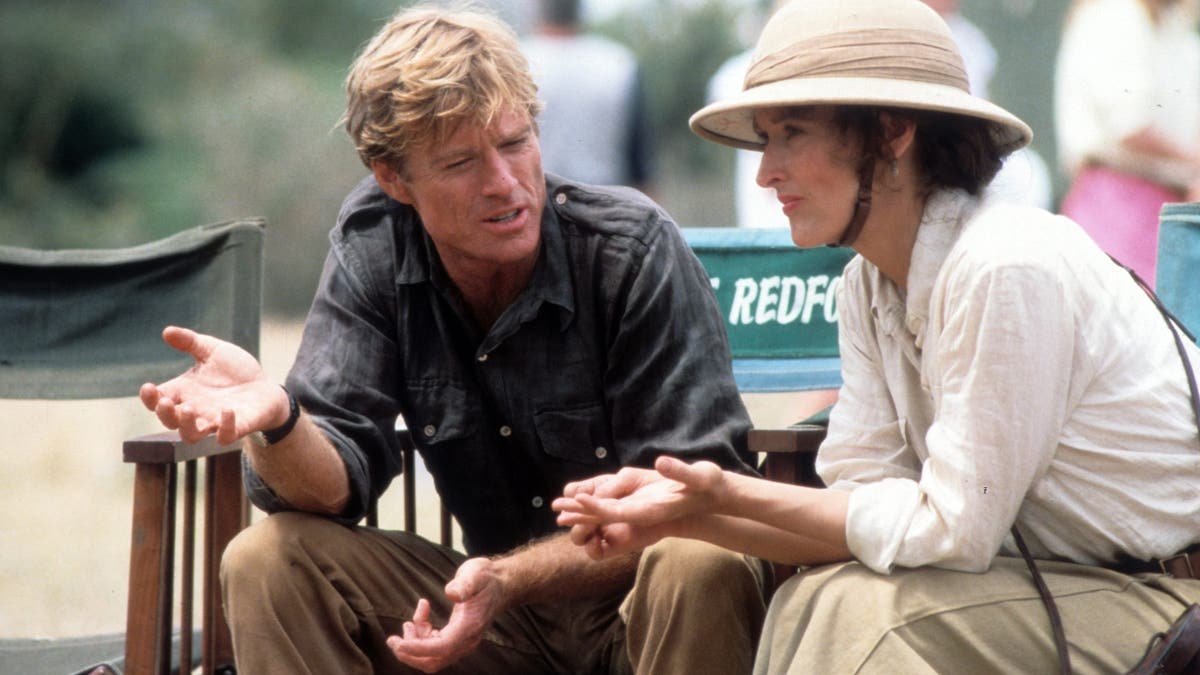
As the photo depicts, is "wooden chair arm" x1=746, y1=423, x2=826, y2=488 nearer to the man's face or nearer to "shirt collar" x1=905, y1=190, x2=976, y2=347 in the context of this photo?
"shirt collar" x1=905, y1=190, x2=976, y2=347

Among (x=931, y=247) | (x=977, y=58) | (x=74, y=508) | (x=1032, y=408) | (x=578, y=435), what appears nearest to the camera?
(x=1032, y=408)

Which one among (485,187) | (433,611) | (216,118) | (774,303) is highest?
(485,187)

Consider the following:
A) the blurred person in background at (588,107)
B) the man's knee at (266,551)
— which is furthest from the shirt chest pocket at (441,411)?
the blurred person in background at (588,107)

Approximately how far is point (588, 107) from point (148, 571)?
3441 millimetres

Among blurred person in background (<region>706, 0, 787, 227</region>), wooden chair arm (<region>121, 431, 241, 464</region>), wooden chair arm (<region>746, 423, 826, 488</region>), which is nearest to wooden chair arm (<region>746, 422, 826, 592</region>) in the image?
wooden chair arm (<region>746, 423, 826, 488</region>)

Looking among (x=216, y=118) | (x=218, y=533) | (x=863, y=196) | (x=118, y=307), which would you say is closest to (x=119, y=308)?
(x=118, y=307)

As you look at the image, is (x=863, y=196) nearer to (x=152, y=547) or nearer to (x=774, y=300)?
(x=774, y=300)

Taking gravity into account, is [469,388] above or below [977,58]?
below

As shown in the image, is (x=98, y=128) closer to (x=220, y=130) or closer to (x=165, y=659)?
(x=220, y=130)

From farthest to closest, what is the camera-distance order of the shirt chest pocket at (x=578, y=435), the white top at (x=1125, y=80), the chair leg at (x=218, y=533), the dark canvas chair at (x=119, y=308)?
1. the white top at (x=1125, y=80)
2. the dark canvas chair at (x=119, y=308)
3. the chair leg at (x=218, y=533)
4. the shirt chest pocket at (x=578, y=435)

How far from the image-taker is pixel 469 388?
10.4 feet

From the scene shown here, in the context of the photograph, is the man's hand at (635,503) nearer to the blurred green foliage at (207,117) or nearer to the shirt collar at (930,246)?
the shirt collar at (930,246)

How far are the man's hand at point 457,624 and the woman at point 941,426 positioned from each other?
1.28 feet

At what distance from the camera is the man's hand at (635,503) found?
2.37 meters
